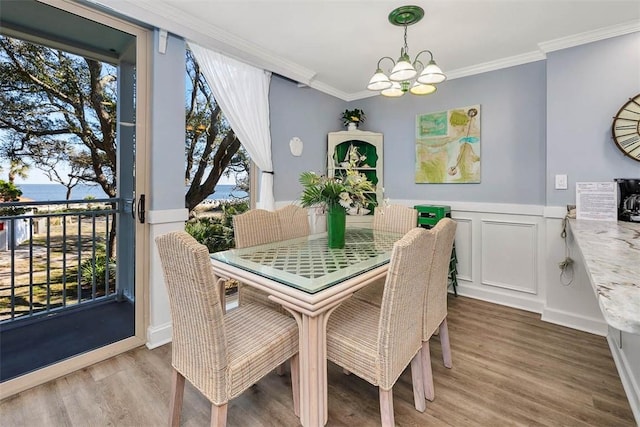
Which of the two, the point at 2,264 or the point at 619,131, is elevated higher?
the point at 619,131

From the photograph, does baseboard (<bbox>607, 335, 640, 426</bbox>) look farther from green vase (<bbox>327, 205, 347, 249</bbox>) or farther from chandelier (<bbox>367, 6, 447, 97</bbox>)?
chandelier (<bbox>367, 6, 447, 97</bbox>)

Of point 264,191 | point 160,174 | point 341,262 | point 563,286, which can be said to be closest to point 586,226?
point 563,286

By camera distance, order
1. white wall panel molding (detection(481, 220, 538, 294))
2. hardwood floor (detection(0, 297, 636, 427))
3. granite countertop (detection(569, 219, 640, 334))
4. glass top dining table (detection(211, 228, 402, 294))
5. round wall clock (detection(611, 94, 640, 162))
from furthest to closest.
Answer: white wall panel molding (detection(481, 220, 538, 294)) < round wall clock (detection(611, 94, 640, 162)) < hardwood floor (detection(0, 297, 636, 427)) < glass top dining table (detection(211, 228, 402, 294)) < granite countertop (detection(569, 219, 640, 334))

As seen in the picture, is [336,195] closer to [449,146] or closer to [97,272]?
[449,146]

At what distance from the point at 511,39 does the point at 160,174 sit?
3086 millimetres

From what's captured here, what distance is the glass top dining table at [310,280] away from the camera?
1.24 meters

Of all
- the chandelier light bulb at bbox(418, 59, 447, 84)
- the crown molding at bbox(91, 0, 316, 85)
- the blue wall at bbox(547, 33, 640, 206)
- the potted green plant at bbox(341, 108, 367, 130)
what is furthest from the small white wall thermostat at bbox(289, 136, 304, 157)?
the blue wall at bbox(547, 33, 640, 206)

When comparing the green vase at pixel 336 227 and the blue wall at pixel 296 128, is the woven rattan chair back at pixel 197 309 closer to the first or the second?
the green vase at pixel 336 227

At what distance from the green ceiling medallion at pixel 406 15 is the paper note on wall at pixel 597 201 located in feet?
6.21

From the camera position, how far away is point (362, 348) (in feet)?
4.31

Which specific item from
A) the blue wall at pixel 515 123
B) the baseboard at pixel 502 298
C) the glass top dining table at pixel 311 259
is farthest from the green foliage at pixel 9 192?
the baseboard at pixel 502 298

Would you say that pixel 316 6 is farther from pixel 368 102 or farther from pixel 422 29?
pixel 368 102

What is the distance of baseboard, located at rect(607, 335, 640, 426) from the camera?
151 centimetres

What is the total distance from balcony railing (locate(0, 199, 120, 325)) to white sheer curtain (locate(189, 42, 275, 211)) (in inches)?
48.4
